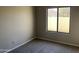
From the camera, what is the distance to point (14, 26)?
4816 millimetres

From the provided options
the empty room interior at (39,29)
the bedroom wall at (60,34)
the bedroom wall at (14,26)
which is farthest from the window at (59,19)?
the bedroom wall at (14,26)

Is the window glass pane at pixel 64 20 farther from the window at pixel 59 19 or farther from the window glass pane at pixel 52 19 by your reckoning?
the window glass pane at pixel 52 19

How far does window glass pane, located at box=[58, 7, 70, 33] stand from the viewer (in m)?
5.70

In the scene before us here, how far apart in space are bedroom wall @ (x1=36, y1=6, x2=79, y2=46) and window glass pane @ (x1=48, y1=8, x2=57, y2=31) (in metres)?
0.27

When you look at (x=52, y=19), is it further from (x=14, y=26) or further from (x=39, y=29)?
(x=14, y=26)

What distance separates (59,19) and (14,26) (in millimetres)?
2419

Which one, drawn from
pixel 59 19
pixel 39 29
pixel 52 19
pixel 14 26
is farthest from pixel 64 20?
pixel 14 26

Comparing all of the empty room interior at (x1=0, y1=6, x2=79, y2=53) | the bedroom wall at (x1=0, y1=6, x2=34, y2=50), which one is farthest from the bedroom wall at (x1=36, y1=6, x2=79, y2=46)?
the bedroom wall at (x1=0, y1=6, x2=34, y2=50)

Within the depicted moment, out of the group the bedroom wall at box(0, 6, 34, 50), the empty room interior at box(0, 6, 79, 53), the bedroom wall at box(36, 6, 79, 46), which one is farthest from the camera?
the bedroom wall at box(36, 6, 79, 46)

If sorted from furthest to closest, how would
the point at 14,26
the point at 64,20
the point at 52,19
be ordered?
the point at 52,19, the point at 64,20, the point at 14,26

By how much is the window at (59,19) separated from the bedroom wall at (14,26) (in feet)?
3.66

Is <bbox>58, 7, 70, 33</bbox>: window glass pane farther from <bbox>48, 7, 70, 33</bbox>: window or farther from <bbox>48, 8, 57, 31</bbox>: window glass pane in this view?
<bbox>48, 8, 57, 31</bbox>: window glass pane

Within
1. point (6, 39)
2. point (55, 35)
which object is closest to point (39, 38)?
point (55, 35)
